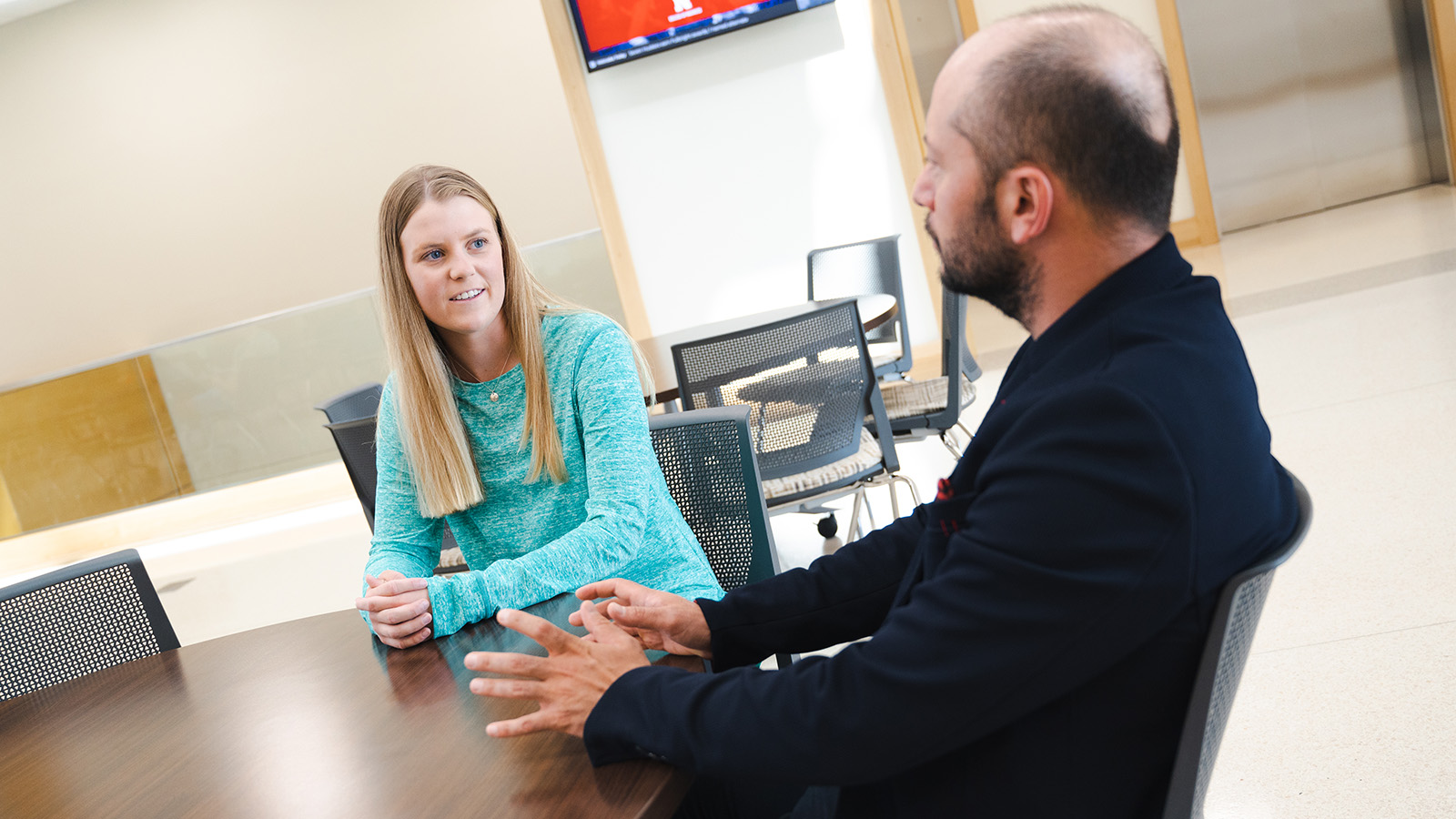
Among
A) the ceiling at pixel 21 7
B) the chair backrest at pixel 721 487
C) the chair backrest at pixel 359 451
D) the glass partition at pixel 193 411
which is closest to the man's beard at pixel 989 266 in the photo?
the chair backrest at pixel 721 487

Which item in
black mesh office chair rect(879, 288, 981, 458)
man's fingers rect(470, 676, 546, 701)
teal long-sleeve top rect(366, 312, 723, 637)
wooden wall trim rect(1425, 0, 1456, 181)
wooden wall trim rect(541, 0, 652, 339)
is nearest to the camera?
man's fingers rect(470, 676, 546, 701)

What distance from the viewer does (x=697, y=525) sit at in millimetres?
1590

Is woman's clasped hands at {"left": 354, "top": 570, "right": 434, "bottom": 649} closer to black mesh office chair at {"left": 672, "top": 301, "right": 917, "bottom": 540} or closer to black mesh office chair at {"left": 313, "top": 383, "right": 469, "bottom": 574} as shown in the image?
black mesh office chair at {"left": 313, "top": 383, "right": 469, "bottom": 574}

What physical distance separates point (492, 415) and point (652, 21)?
412 cm

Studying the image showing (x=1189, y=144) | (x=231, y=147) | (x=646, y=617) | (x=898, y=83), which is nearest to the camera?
(x=646, y=617)

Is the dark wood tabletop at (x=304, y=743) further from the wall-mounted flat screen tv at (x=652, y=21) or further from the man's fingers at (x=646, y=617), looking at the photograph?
the wall-mounted flat screen tv at (x=652, y=21)

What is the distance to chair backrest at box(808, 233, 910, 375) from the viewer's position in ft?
12.8

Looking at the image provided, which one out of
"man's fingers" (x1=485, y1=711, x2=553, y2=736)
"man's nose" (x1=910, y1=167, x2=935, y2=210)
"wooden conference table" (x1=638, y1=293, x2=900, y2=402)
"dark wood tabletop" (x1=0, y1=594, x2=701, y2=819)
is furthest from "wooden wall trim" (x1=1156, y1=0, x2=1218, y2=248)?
"man's fingers" (x1=485, y1=711, x2=553, y2=736)

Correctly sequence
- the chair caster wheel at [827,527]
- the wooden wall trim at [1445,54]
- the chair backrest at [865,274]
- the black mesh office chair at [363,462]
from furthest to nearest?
the wooden wall trim at [1445,54] → the chair backrest at [865,274] → the chair caster wheel at [827,527] → the black mesh office chair at [363,462]

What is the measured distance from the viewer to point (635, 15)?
514 centimetres

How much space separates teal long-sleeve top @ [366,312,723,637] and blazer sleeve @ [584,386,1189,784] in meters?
0.64

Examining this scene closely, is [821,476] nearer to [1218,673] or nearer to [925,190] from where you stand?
[925,190]

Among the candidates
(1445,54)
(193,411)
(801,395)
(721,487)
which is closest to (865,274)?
(801,395)

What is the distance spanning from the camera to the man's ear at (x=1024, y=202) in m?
0.76
